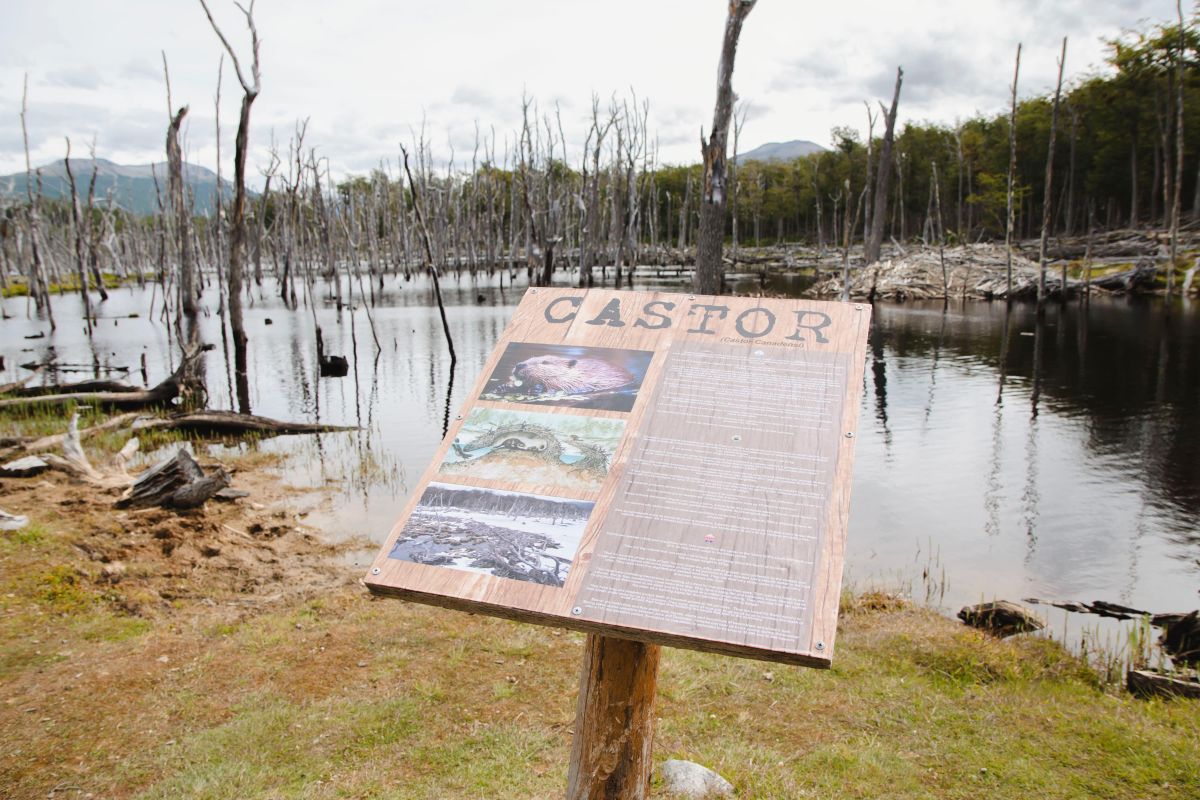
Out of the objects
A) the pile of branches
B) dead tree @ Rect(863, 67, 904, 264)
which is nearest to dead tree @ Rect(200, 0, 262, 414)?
the pile of branches

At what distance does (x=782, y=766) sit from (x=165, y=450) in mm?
11483

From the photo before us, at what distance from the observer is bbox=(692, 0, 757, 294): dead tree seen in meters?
13.8


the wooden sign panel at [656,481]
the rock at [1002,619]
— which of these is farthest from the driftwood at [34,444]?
the rock at [1002,619]

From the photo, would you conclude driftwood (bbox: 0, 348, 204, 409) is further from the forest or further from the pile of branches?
the pile of branches

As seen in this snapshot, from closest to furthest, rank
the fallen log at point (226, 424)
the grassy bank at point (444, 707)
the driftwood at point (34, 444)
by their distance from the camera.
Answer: the grassy bank at point (444, 707)
the driftwood at point (34, 444)
the fallen log at point (226, 424)

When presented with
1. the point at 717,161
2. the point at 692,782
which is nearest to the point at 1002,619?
the point at 692,782

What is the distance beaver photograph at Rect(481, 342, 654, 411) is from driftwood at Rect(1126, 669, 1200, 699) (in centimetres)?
453

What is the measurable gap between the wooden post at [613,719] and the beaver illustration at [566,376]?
1.05 meters

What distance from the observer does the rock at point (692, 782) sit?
3885 mm

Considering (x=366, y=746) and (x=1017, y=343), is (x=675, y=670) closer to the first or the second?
(x=366, y=746)

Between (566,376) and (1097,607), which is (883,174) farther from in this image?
(566,376)

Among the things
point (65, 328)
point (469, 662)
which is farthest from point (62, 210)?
point (469, 662)

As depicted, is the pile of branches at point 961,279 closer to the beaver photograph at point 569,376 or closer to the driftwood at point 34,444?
the driftwood at point 34,444

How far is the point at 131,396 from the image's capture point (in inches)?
593
